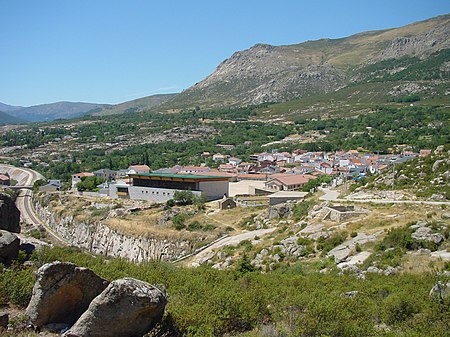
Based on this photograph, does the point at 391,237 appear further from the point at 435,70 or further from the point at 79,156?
the point at 435,70

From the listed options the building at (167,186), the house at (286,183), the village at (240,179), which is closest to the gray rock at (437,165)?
the village at (240,179)

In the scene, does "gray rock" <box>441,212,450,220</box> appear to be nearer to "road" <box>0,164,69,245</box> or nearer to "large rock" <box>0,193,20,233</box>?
"large rock" <box>0,193,20,233</box>

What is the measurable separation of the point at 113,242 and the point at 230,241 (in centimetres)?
1291

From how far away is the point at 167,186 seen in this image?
5162 cm

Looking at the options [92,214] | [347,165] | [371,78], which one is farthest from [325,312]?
[371,78]

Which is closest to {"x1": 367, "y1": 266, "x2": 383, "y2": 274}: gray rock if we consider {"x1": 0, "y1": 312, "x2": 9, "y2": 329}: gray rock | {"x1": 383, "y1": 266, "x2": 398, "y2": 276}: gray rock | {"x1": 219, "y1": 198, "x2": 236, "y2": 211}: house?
{"x1": 383, "y1": 266, "x2": 398, "y2": 276}: gray rock

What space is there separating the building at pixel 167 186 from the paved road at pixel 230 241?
15.9m

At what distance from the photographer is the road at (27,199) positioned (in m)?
48.3

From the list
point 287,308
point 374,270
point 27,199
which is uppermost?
point 287,308

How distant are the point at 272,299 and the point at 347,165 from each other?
5808cm

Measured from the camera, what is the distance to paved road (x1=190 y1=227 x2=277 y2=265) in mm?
28875

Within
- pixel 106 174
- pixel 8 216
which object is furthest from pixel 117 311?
pixel 106 174

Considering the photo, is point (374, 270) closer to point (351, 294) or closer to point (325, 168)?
point (351, 294)

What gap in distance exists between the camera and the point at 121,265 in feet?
47.2
